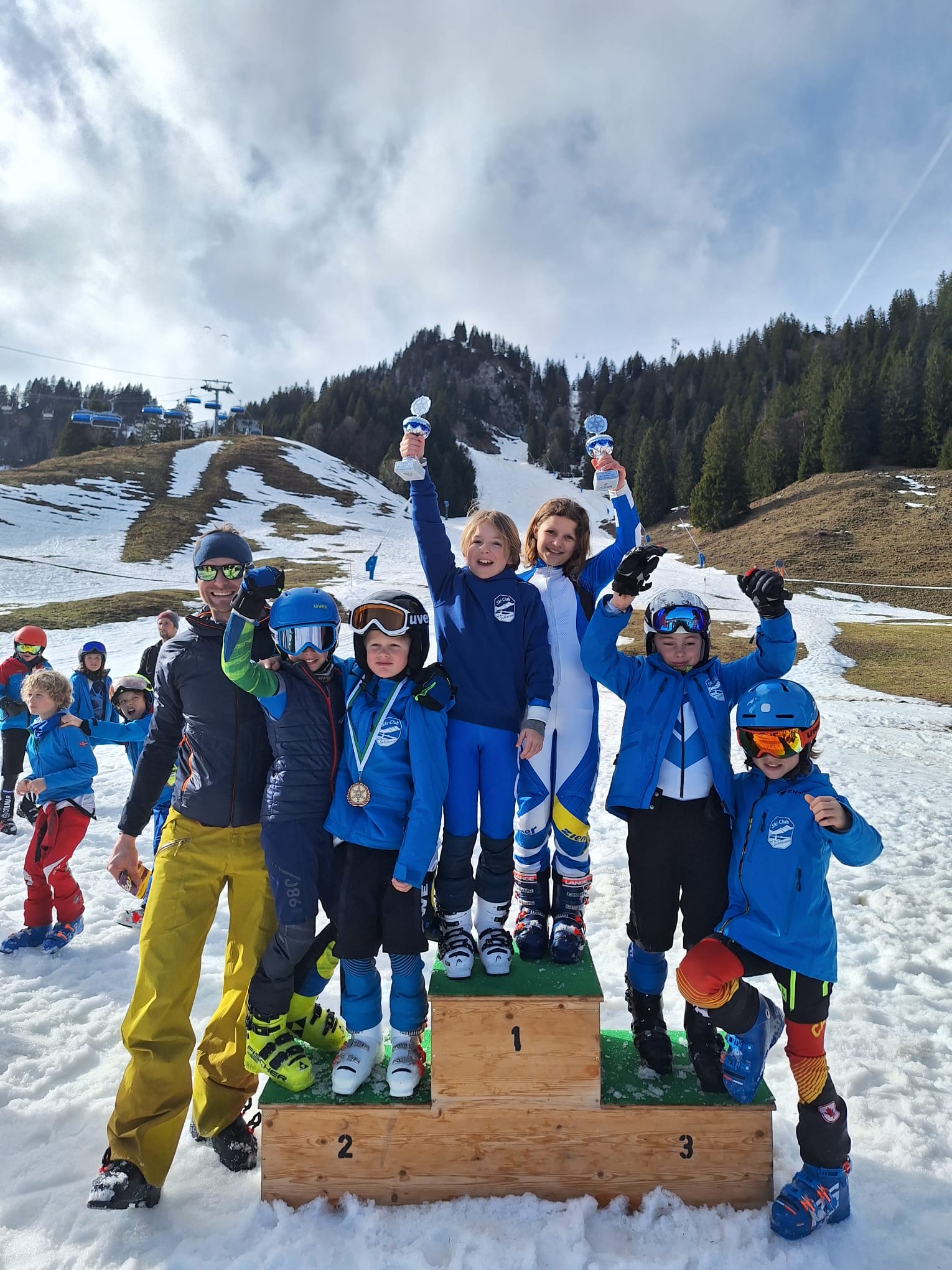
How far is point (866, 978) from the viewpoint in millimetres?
4668

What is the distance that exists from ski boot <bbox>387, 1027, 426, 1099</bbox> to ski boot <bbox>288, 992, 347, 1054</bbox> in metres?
0.49

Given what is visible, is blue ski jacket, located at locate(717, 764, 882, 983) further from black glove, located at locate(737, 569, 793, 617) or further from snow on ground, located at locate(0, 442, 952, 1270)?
snow on ground, located at locate(0, 442, 952, 1270)

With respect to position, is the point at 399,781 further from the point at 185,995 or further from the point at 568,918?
the point at 185,995

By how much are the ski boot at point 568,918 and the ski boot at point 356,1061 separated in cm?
92

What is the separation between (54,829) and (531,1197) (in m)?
4.18

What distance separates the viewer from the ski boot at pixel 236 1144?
3.11m

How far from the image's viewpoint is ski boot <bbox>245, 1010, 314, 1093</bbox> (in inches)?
119

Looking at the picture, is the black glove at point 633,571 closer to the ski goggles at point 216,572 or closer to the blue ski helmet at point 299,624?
the blue ski helmet at point 299,624

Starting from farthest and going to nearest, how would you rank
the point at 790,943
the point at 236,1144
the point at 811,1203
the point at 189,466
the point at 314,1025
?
the point at 189,466, the point at 314,1025, the point at 236,1144, the point at 790,943, the point at 811,1203

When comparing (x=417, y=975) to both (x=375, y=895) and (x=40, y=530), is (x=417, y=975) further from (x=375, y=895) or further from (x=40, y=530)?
(x=40, y=530)

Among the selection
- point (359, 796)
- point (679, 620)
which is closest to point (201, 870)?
point (359, 796)

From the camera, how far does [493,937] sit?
3262mm

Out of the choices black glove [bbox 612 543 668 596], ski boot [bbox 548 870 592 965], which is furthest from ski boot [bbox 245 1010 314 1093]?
black glove [bbox 612 543 668 596]

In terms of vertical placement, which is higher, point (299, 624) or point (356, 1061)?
point (299, 624)
